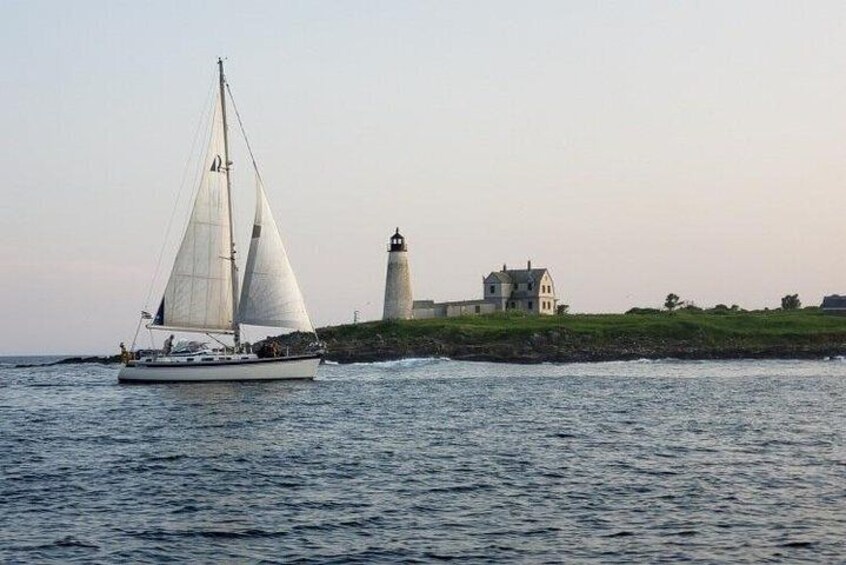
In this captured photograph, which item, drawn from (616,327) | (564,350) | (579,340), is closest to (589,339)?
(579,340)

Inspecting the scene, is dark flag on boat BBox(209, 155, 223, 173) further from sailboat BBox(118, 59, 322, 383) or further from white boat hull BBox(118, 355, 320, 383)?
white boat hull BBox(118, 355, 320, 383)

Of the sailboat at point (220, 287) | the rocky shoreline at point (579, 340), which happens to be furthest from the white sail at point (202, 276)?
the rocky shoreline at point (579, 340)

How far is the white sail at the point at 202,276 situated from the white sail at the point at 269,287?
1587 millimetres

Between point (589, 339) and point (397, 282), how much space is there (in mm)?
30415

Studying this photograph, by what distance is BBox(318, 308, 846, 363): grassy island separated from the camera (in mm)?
116188

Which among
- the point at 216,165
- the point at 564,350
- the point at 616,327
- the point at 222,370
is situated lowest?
the point at 222,370

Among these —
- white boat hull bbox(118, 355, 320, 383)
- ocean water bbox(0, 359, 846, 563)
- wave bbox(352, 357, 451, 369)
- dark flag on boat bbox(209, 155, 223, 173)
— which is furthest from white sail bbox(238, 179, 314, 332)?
wave bbox(352, 357, 451, 369)

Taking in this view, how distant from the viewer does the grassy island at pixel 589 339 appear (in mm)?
116188

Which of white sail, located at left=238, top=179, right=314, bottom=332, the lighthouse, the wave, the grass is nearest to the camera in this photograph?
white sail, located at left=238, top=179, right=314, bottom=332

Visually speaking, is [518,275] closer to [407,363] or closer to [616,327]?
[616,327]

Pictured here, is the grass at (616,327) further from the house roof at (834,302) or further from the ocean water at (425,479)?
the ocean water at (425,479)

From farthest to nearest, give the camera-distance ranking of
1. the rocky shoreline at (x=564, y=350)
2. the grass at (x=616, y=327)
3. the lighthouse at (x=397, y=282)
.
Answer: the lighthouse at (x=397, y=282)
the grass at (x=616, y=327)
the rocky shoreline at (x=564, y=350)

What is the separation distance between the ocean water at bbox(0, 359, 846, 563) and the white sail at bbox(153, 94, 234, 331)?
41.3ft

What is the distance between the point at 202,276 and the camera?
71.9 metres
